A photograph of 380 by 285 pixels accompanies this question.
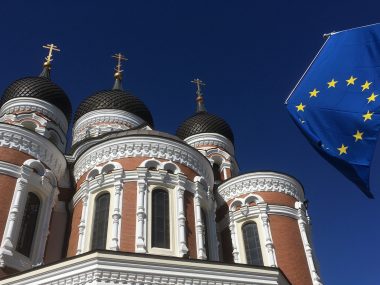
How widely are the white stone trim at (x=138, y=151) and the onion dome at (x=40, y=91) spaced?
29.7 feet

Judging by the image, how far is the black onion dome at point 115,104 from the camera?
25.3 meters

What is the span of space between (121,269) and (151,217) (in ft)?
12.5

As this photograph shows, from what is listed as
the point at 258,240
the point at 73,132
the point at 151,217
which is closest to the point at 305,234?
the point at 258,240

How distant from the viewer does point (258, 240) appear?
16.8 metres

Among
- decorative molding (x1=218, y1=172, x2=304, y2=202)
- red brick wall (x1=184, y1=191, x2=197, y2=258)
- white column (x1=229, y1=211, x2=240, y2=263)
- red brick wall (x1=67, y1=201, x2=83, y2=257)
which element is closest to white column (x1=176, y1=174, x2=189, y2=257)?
red brick wall (x1=184, y1=191, x2=197, y2=258)

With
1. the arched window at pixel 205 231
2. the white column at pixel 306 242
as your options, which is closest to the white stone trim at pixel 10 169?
the arched window at pixel 205 231

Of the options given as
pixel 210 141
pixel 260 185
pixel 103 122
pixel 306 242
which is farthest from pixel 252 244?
pixel 103 122

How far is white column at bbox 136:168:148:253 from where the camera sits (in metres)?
12.9

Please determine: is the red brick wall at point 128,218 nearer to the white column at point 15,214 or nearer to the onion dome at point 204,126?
the white column at point 15,214

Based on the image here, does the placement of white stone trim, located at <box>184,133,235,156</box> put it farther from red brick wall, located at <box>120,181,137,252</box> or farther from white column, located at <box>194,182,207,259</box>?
red brick wall, located at <box>120,181,137,252</box>

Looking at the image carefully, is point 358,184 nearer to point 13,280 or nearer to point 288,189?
point 13,280

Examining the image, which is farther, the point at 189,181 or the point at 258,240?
the point at 258,240

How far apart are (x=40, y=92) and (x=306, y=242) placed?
48.9ft

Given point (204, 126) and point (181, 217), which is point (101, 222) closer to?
point (181, 217)
